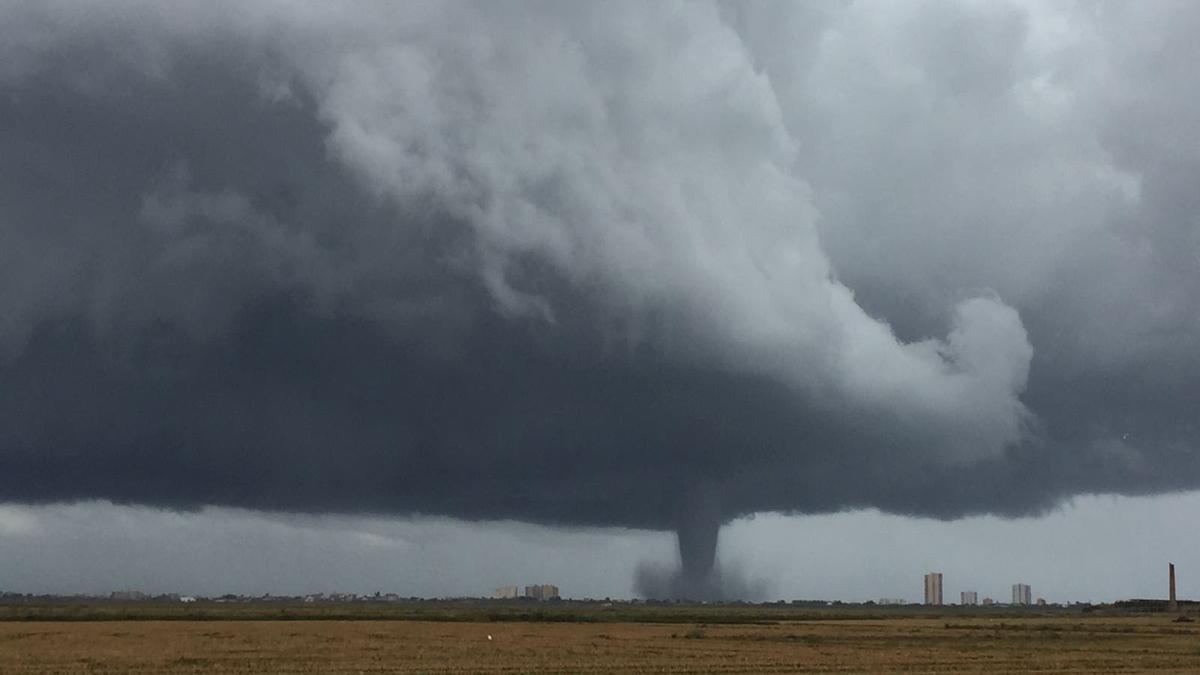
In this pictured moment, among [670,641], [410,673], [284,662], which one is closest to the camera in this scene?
[410,673]

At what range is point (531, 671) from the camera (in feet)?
219

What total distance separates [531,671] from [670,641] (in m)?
38.2

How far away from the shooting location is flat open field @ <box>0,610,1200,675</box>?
69.7 meters

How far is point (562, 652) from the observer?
277 ft

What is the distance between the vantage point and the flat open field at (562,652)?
69.7 metres

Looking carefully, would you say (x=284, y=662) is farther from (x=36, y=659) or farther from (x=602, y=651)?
(x=602, y=651)

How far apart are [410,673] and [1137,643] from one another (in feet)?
268

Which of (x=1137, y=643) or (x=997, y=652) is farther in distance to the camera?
(x=1137, y=643)

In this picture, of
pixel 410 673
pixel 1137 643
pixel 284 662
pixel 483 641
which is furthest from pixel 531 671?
pixel 1137 643

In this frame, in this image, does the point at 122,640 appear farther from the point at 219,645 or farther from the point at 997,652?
the point at 997,652

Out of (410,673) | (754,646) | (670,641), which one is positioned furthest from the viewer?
(670,641)

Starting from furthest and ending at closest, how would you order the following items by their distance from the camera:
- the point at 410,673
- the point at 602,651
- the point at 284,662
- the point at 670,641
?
the point at 670,641 → the point at 602,651 → the point at 284,662 → the point at 410,673

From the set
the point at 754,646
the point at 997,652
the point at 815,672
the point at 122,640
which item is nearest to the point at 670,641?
the point at 754,646

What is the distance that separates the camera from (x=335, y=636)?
105188 mm
